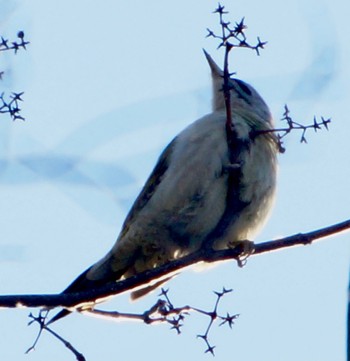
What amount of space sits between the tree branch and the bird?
0.38 meters

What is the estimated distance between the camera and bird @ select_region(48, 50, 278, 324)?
502cm

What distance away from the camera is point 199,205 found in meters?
5.04

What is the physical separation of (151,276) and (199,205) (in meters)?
0.84

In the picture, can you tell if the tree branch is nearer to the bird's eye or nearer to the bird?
the bird

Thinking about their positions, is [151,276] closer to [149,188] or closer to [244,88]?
[149,188]

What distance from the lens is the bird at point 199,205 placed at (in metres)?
5.02

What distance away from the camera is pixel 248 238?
5.22 m

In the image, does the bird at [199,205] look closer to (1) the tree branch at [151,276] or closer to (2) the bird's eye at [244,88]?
(1) the tree branch at [151,276]

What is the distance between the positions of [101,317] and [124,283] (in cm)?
20

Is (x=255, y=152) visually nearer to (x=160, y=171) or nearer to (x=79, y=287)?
(x=160, y=171)

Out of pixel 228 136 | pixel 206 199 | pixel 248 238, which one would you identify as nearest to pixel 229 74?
pixel 228 136

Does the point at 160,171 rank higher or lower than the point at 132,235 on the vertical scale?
higher

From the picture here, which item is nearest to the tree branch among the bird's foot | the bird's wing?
the bird's foot

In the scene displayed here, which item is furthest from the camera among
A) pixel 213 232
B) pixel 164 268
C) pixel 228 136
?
pixel 213 232
